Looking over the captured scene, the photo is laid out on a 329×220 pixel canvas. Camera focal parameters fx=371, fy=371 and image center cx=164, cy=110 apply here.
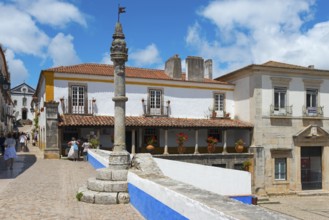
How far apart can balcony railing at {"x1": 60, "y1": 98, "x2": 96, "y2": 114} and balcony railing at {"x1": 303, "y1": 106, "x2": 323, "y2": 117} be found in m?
13.3

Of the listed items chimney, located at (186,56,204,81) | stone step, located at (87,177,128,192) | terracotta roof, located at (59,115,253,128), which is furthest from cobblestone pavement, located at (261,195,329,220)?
stone step, located at (87,177,128,192)

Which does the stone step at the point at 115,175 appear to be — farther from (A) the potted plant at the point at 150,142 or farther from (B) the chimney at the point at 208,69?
(B) the chimney at the point at 208,69

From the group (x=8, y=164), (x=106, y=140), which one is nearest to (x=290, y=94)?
(x=106, y=140)

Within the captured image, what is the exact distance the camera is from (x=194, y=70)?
25.3 meters

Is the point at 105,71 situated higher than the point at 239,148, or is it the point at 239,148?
the point at 105,71

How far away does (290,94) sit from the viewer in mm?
23391

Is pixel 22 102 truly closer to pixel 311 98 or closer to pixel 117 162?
pixel 311 98

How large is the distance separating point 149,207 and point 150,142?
49.9 ft

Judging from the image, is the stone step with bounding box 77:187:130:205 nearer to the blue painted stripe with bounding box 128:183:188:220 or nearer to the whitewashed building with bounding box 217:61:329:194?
the blue painted stripe with bounding box 128:183:188:220

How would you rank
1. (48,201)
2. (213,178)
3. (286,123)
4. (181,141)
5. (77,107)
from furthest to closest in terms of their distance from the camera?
(286,123) → (181,141) → (77,107) → (213,178) → (48,201)

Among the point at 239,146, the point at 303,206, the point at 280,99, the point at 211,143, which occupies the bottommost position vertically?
the point at 303,206

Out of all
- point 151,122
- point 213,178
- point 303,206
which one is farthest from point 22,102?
point 213,178

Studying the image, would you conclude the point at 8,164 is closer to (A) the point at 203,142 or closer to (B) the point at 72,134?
(B) the point at 72,134

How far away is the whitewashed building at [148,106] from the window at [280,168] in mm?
2373
